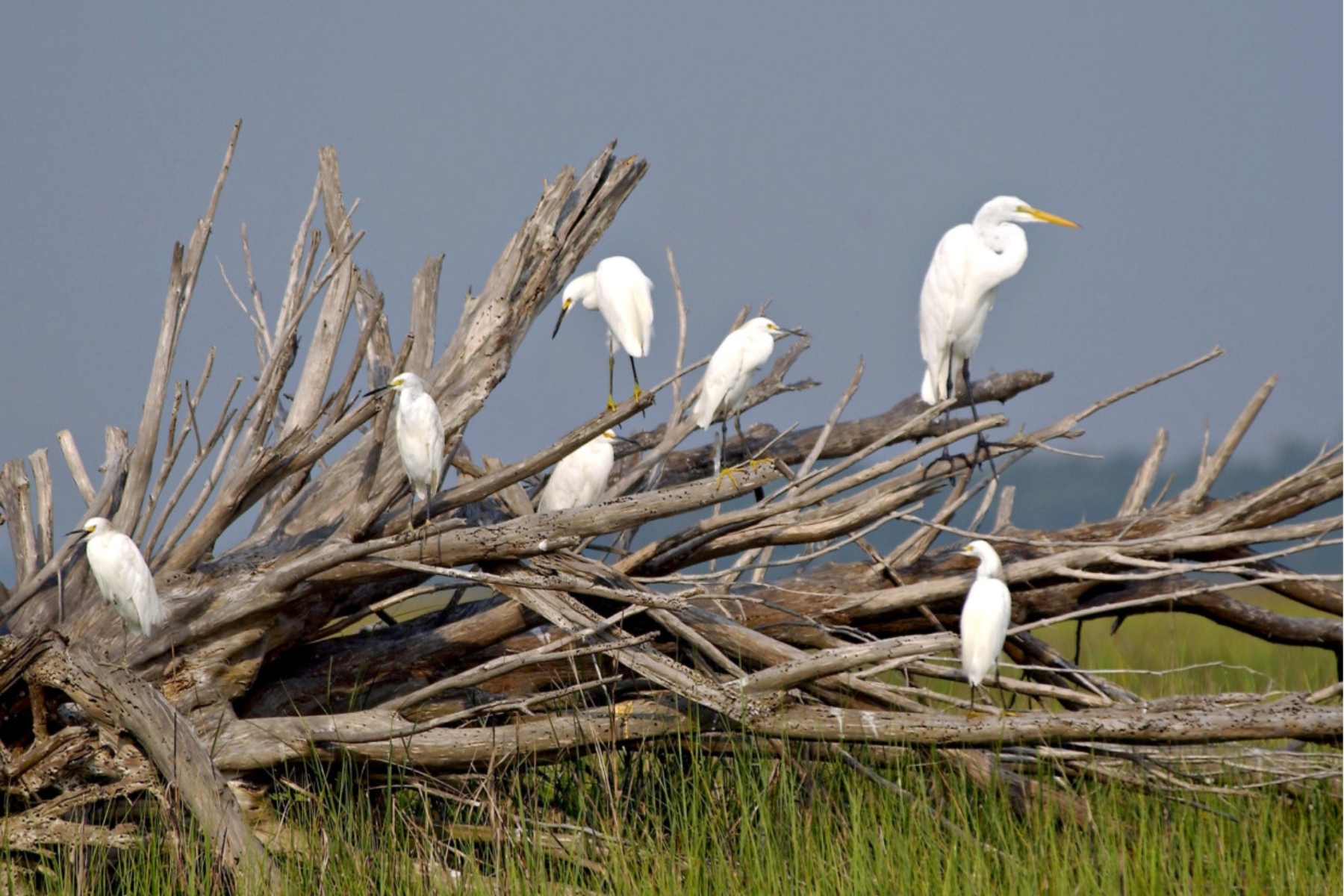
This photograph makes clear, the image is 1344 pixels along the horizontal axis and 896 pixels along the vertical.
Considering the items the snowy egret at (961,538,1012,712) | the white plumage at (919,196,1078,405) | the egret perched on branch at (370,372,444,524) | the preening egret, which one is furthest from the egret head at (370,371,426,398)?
the white plumage at (919,196,1078,405)

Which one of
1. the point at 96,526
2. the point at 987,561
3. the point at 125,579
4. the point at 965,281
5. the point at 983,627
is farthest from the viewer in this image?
the point at 965,281

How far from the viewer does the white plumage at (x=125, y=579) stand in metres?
3.79

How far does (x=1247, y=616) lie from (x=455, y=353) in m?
3.75

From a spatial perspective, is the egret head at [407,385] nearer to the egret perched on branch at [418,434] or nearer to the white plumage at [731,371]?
the egret perched on branch at [418,434]

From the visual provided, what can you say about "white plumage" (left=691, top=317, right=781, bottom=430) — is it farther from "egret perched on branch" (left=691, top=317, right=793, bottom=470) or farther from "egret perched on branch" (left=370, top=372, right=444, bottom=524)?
"egret perched on branch" (left=370, top=372, right=444, bottom=524)

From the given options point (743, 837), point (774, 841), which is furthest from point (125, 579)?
point (774, 841)

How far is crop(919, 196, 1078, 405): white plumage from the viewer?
17.8ft

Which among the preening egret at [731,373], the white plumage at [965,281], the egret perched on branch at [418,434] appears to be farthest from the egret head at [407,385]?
the white plumage at [965,281]

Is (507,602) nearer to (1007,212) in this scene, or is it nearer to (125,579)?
(125,579)

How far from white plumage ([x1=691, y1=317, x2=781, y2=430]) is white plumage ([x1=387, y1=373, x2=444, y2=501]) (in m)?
1.35

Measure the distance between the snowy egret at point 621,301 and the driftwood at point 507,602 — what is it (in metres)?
0.72

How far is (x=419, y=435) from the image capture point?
159 inches

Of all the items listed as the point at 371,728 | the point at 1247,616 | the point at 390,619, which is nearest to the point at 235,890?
the point at 371,728

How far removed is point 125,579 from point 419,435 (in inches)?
41.7
